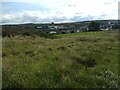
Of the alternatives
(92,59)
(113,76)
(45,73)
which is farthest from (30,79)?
(92,59)

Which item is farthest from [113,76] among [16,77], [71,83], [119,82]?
[16,77]

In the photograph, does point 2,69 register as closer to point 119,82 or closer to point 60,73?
point 60,73

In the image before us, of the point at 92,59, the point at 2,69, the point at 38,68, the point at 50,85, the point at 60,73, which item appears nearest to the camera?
the point at 50,85

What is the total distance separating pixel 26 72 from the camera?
8680mm

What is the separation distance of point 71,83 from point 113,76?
1.73m

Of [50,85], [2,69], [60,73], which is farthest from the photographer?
[60,73]

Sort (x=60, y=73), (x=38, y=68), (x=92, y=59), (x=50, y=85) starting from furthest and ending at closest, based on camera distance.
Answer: (x=92, y=59)
(x=38, y=68)
(x=60, y=73)
(x=50, y=85)

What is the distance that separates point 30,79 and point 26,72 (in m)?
0.73

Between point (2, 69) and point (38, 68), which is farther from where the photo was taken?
point (38, 68)

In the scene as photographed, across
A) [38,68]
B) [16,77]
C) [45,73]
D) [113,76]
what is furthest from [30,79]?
Answer: [113,76]

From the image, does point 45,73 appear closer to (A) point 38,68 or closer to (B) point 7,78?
(A) point 38,68

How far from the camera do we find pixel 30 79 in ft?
26.2

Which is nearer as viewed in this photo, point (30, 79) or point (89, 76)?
point (30, 79)

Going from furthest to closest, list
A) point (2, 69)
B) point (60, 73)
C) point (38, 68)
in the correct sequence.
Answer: point (38, 68) → point (60, 73) → point (2, 69)
